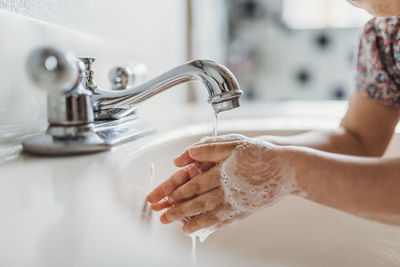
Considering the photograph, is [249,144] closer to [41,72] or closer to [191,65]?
[191,65]

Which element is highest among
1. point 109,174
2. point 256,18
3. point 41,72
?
point 256,18

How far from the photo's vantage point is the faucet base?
451mm

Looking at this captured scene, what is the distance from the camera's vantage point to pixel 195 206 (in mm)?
484

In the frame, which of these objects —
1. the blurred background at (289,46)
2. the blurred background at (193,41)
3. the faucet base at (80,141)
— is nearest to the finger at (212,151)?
the faucet base at (80,141)

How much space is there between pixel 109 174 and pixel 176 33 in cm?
110

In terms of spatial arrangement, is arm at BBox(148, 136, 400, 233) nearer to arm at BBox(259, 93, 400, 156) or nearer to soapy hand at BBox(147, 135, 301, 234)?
soapy hand at BBox(147, 135, 301, 234)

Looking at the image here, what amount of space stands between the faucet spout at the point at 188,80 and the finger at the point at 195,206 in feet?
0.36

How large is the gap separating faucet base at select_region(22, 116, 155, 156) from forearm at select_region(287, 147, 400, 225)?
234mm

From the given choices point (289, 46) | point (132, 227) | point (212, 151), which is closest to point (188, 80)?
point (212, 151)

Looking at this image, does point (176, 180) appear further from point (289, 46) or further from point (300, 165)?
point (289, 46)

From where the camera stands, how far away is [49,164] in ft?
1.38

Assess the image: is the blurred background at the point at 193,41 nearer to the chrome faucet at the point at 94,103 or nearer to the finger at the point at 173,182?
the chrome faucet at the point at 94,103

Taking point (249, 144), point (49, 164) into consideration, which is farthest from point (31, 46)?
point (249, 144)

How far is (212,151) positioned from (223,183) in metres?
0.05
